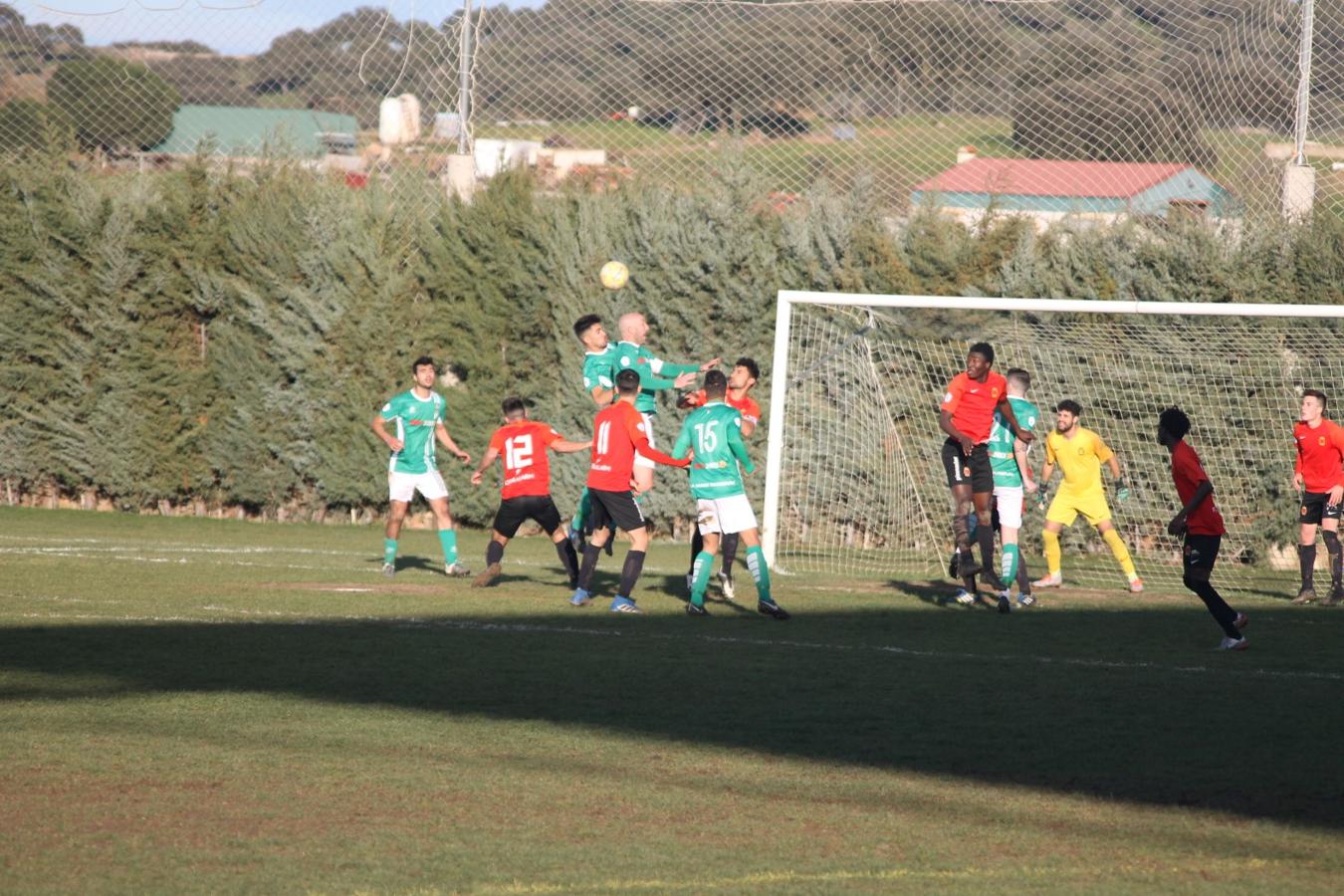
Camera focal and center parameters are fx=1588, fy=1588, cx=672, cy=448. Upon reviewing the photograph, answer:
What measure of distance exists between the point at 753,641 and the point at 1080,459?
526 centimetres

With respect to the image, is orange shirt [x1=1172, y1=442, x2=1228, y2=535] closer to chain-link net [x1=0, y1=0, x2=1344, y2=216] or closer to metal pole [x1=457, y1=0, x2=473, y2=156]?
chain-link net [x1=0, y1=0, x2=1344, y2=216]

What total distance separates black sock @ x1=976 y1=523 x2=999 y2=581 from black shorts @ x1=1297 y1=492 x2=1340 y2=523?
3266 mm

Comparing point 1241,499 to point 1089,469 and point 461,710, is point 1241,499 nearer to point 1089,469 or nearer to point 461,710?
point 1089,469

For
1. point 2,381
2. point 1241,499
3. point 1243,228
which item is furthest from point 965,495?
point 2,381

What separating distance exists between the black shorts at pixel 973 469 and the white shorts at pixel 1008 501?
705 mm

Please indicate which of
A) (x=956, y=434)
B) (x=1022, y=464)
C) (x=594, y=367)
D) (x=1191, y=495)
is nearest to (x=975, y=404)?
(x=956, y=434)

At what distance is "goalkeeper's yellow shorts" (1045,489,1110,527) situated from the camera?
1471 centimetres

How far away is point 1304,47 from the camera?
18.9m

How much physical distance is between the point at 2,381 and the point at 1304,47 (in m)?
17.1

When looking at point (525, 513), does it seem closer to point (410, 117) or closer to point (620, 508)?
point (620, 508)

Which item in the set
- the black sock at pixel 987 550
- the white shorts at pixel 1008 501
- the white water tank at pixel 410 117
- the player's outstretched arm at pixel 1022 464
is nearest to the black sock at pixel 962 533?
the black sock at pixel 987 550

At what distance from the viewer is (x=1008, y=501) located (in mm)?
13859

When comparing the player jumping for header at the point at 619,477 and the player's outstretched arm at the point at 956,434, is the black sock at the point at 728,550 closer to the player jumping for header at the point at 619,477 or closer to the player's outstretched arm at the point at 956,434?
the player jumping for header at the point at 619,477

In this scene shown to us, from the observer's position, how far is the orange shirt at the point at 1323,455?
14.0 m
